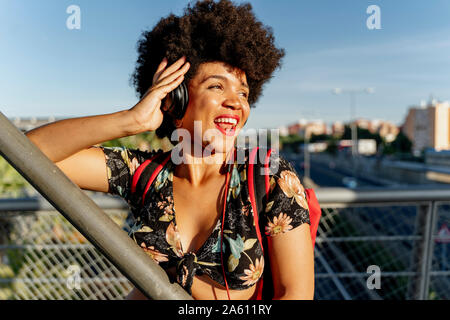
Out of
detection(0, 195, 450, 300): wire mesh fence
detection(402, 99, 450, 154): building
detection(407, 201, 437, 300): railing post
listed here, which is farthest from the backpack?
detection(402, 99, 450, 154): building

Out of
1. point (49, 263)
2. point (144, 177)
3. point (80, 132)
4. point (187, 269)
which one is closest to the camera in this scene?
point (187, 269)

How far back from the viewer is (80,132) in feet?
4.77

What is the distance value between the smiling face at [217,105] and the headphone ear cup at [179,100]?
0.02 m

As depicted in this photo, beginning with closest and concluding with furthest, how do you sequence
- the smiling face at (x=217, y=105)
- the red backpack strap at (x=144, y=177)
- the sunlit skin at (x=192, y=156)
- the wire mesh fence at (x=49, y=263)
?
1. the sunlit skin at (x=192, y=156)
2. the smiling face at (x=217, y=105)
3. the red backpack strap at (x=144, y=177)
4. the wire mesh fence at (x=49, y=263)

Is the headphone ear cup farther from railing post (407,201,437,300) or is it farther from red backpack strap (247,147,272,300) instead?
railing post (407,201,437,300)

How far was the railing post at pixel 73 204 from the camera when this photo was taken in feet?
3.04

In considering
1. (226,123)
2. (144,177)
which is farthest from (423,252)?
(144,177)

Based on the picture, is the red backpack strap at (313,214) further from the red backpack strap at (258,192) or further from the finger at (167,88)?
the finger at (167,88)

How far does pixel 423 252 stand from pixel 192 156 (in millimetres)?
1862

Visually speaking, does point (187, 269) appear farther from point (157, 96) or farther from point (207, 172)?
point (157, 96)

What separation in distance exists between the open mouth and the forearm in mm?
308

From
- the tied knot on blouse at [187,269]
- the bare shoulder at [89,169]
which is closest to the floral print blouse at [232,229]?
the tied knot on blouse at [187,269]
